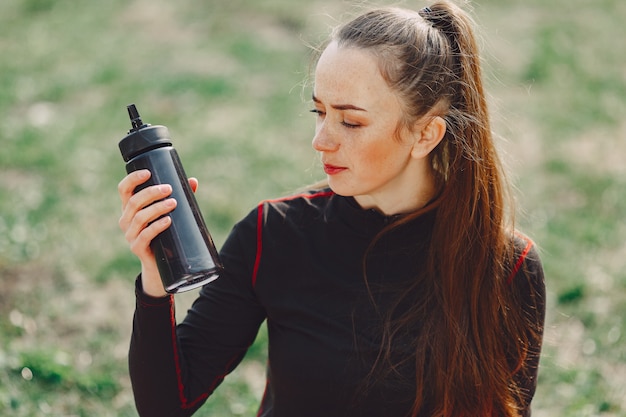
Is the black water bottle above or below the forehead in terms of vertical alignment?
below

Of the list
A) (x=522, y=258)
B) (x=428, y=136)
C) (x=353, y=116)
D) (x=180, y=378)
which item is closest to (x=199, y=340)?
(x=180, y=378)

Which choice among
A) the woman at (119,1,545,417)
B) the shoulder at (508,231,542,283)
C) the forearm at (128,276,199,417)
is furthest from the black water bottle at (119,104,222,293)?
the shoulder at (508,231,542,283)

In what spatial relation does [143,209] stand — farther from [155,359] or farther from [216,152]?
[216,152]

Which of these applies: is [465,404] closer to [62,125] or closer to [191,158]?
[191,158]

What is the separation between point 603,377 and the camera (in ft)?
13.2

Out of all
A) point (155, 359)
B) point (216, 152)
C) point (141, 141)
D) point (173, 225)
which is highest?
point (216, 152)

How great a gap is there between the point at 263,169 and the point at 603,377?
294 cm

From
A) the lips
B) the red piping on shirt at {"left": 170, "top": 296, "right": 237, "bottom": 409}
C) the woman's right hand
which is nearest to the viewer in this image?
the woman's right hand

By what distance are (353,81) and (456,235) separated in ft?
2.03

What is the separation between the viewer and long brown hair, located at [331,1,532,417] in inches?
95.3

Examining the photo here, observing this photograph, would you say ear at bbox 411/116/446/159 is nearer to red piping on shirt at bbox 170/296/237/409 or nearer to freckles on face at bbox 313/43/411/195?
freckles on face at bbox 313/43/411/195

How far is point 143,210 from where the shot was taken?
2.04 meters

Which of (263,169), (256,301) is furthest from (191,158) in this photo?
(256,301)

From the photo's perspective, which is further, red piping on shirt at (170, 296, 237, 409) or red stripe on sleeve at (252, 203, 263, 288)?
red stripe on sleeve at (252, 203, 263, 288)
